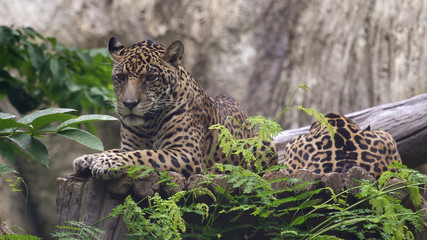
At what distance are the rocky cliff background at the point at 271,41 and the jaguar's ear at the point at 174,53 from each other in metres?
4.76

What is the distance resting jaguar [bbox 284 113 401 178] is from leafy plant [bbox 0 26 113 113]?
2.38 metres

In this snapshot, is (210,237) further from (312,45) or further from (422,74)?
(422,74)

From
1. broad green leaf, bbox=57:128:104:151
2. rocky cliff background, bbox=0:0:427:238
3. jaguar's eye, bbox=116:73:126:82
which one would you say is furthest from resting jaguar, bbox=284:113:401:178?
rocky cliff background, bbox=0:0:427:238

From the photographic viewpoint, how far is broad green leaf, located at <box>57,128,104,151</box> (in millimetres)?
3227

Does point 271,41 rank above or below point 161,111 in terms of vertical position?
above

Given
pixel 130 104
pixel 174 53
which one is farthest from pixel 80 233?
pixel 174 53

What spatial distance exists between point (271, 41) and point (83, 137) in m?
6.44

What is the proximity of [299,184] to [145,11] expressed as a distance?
6.37 m

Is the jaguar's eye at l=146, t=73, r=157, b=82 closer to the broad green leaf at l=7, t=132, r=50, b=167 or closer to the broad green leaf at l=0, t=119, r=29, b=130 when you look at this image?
the broad green leaf at l=7, t=132, r=50, b=167

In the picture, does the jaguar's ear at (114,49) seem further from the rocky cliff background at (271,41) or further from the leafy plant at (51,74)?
the rocky cliff background at (271,41)

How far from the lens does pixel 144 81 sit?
13.7ft

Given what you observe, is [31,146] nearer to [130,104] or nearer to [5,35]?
[130,104]

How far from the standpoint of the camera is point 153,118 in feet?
14.1

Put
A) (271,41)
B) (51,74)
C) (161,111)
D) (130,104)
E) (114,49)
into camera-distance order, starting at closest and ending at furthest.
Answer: (130,104) → (161,111) → (114,49) → (51,74) → (271,41)
